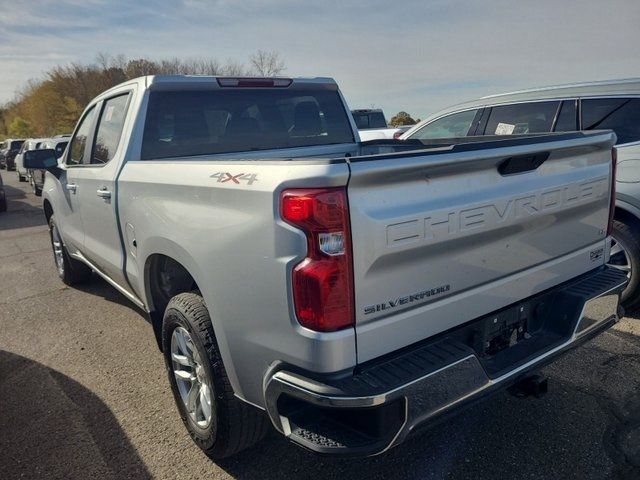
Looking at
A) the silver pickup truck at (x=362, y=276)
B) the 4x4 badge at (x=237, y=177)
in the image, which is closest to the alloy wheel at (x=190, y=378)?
the silver pickup truck at (x=362, y=276)

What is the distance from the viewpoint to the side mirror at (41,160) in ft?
15.3

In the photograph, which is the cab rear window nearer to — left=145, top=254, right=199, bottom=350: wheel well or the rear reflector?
the rear reflector

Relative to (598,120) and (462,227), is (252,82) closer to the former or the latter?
(462,227)

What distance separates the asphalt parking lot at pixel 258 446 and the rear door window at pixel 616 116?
1664mm

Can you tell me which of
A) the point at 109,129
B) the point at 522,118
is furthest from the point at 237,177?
the point at 522,118

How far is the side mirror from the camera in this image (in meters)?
4.68

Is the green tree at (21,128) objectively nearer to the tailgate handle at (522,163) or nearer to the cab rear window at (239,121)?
the cab rear window at (239,121)

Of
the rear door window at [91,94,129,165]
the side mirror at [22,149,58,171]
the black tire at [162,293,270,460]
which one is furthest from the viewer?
the side mirror at [22,149,58,171]

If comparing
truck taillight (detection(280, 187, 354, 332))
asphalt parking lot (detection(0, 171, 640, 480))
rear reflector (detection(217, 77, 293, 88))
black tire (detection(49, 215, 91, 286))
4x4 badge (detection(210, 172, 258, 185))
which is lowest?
asphalt parking lot (detection(0, 171, 640, 480))

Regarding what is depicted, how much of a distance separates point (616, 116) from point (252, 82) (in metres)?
3.33

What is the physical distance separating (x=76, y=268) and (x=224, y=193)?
4.29 meters

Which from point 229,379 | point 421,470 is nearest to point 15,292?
point 229,379

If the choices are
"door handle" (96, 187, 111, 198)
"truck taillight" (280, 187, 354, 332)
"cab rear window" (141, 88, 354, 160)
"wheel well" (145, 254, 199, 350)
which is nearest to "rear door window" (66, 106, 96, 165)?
"door handle" (96, 187, 111, 198)

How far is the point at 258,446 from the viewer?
2.86m
